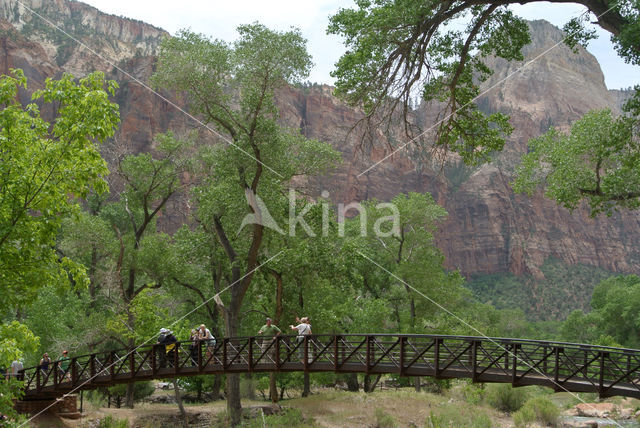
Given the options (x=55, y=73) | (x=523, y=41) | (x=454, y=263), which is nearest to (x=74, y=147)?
(x=523, y=41)

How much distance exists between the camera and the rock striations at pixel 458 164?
335 feet

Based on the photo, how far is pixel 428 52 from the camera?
44.5 ft

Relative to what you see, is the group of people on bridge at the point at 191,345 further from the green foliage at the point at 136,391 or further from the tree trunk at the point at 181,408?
the green foliage at the point at 136,391

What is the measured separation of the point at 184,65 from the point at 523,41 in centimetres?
1137

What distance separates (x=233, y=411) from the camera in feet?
69.6

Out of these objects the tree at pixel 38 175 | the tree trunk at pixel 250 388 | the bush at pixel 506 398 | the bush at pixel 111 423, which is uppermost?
the tree at pixel 38 175

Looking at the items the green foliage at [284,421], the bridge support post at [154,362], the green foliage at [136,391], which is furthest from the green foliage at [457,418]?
the green foliage at [136,391]

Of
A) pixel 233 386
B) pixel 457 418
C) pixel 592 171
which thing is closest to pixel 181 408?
pixel 233 386

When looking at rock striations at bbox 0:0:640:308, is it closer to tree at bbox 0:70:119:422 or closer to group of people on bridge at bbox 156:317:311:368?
group of people on bridge at bbox 156:317:311:368

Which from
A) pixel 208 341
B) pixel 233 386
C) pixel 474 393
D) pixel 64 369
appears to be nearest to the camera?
pixel 208 341

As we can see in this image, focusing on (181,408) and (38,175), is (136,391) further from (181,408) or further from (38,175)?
(38,175)

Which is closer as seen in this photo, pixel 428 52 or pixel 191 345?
pixel 428 52

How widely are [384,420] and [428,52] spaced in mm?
15355

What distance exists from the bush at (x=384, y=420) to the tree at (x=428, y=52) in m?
13.1
